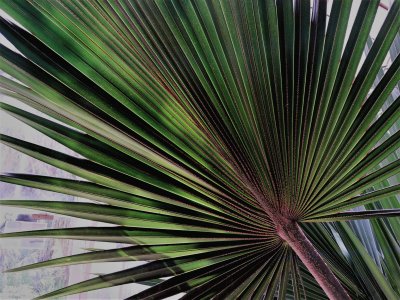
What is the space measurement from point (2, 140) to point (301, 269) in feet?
2.48

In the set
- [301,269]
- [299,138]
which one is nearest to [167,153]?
[299,138]

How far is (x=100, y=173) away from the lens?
71 centimetres

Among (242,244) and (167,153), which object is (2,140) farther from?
(242,244)

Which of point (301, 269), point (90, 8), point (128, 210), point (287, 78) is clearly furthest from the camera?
point (301, 269)

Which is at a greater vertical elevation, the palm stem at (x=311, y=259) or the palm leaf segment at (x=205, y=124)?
the palm leaf segment at (x=205, y=124)

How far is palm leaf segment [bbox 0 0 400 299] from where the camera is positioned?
1.96 feet

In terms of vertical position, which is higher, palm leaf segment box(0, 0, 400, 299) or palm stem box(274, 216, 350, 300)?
palm leaf segment box(0, 0, 400, 299)

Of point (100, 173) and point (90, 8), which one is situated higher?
point (90, 8)

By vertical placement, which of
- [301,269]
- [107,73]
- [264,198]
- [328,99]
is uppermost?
[107,73]

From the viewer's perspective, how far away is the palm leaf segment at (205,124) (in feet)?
1.96

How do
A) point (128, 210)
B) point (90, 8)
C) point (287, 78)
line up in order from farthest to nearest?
point (128, 210) → point (287, 78) → point (90, 8)

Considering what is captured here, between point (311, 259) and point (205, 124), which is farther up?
point (205, 124)

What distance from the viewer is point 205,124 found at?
0.69 metres

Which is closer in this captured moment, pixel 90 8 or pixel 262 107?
pixel 90 8
